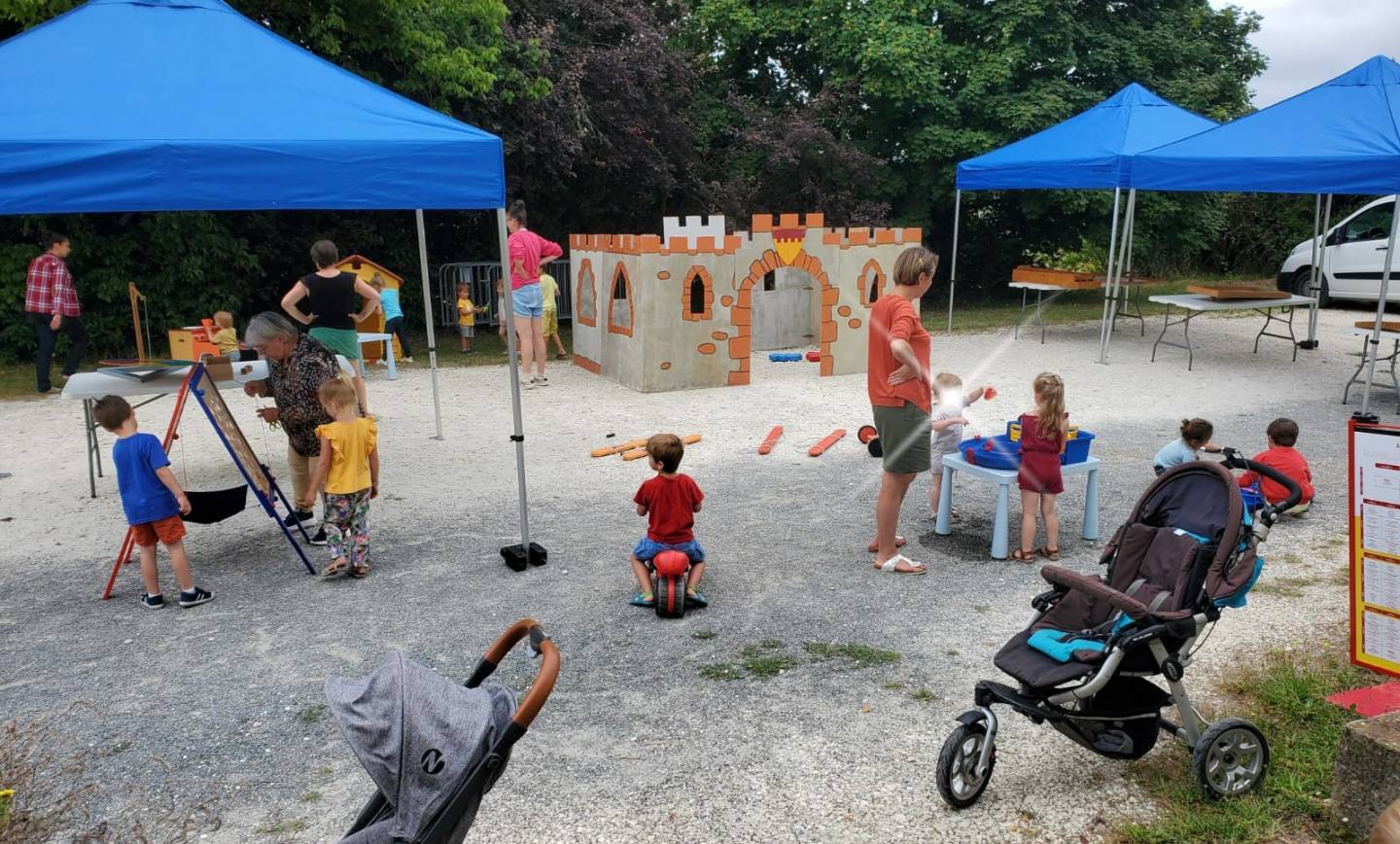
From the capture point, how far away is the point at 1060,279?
15.5 metres

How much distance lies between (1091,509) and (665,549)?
2.77 m

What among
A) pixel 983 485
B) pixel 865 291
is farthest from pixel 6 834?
pixel 865 291

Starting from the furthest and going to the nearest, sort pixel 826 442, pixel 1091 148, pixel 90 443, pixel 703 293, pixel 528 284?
pixel 1091 148
pixel 703 293
pixel 528 284
pixel 826 442
pixel 90 443

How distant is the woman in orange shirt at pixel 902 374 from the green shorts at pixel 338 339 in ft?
12.1

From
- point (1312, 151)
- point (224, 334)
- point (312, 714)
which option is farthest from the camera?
point (224, 334)

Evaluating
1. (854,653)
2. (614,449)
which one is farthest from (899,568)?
(614,449)

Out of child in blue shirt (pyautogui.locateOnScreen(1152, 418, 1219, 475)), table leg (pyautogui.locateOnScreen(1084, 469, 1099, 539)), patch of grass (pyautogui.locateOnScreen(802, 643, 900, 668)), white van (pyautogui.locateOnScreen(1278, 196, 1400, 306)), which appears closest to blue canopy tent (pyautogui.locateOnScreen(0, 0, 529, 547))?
patch of grass (pyautogui.locateOnScreen(802, 643, 900, 668))

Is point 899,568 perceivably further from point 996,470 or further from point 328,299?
point 328,299

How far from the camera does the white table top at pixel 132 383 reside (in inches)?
247

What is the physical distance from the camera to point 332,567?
5.71m

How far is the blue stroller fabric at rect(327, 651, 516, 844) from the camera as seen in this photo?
2312 millimetres

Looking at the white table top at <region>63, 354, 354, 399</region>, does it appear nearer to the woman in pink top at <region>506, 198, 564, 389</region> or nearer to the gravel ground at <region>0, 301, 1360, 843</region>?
the gravel ground at <region>0, 301, 1360, 843</region>

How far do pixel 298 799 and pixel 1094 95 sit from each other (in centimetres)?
1898

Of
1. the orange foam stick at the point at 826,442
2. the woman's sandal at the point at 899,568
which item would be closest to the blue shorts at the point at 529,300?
the orange foam stick at the point at 826,442
